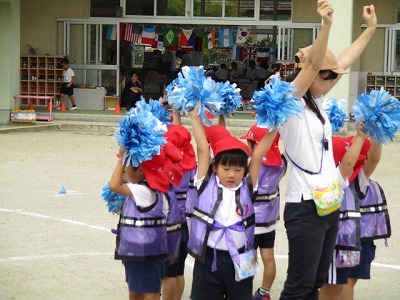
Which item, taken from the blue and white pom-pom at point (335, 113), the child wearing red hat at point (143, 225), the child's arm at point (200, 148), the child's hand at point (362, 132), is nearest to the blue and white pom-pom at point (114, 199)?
the child wearing red hat at point (143, 225)

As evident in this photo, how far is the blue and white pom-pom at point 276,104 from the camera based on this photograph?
16.9 ft

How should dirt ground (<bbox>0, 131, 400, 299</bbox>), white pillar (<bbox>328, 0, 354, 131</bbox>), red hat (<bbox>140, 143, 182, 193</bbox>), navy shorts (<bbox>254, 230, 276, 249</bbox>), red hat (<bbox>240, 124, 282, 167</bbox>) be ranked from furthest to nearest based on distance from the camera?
white pillar (<bbox>328, 0, 354, 131</bbox>) → dirt ground (<bbox>0, 131, 400, 299</bbox>) → navy shorts (<bbox>254, 230, 276, 249</bbox>) → red hat (<bbox>240, 124, 282, 167</bbox>) → red hat (<bbox>140, 143, 182, 193</bbox>)

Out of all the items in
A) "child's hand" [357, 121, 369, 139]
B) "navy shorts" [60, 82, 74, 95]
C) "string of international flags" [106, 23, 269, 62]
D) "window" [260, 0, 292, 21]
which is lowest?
"navy shorts" [60, 82, 74, 95]

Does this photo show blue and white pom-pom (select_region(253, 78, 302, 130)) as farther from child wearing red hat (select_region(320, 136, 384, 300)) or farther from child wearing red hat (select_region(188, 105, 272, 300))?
child wearing red hat (select_region(320, 136, 384, 300))

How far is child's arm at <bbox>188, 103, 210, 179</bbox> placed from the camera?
554 centimetres

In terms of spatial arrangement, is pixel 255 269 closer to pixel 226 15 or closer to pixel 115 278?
pixel 115 278

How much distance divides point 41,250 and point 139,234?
3171mm

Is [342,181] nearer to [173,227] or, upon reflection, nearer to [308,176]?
[308,176]

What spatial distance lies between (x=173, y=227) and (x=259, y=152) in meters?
0.89

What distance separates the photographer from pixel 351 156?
574cm

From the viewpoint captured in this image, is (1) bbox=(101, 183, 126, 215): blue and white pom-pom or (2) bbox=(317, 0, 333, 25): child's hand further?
(1) bbox=(101, 183, 126, 215): blue and white pom-pom

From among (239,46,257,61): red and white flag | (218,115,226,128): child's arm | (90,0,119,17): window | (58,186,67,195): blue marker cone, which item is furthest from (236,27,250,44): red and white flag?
(218,115,226,128): child's arm

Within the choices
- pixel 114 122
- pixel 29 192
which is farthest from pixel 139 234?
pixel 114 122

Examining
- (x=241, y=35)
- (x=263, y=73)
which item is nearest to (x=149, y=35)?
(x=241, y=35)
